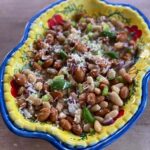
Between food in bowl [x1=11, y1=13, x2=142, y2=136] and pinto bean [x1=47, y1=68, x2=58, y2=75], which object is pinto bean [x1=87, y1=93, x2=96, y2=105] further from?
pinto bean [x1=47, y1=68, x2=58, y2=75]

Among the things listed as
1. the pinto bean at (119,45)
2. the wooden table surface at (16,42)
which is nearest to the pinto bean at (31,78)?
the wooden table surface at (16,42)

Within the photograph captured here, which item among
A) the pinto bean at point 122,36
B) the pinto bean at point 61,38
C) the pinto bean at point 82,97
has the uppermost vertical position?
the pinto bean at point 61,38

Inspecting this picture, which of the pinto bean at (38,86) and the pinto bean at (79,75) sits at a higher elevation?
the pinto bean at (79,75)

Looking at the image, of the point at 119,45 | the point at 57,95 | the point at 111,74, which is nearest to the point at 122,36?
the point at 119,45

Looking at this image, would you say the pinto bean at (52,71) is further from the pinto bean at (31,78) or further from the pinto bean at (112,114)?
the pinto bean at (112,114)

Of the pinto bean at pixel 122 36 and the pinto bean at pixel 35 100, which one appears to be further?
the pinto bean at pixel 122 36

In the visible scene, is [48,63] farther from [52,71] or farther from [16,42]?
[16,42]

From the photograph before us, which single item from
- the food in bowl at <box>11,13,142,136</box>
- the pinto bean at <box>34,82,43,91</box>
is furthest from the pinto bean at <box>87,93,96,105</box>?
the pinto bean at <box>34,82,43,91</box>
